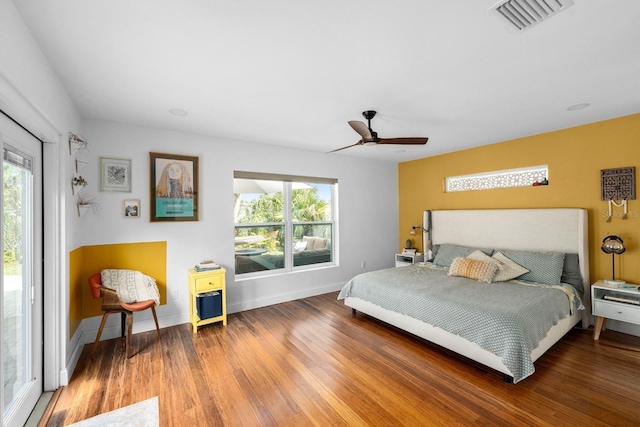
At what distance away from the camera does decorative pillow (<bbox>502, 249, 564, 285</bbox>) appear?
3.46 metres

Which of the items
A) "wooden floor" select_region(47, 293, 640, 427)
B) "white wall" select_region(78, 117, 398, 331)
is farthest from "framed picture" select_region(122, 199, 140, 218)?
"wooden floor" select_region(47, 293, 640, 427)

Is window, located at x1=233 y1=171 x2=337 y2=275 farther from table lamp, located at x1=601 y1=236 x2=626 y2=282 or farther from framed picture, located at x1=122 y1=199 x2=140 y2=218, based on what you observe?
table lamp, located at x1=601 y1=236 x2=626 y2=282

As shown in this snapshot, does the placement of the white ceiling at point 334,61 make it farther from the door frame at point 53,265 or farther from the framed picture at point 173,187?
the door frame at point 53,265

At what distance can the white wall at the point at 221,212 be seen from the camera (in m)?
3.33

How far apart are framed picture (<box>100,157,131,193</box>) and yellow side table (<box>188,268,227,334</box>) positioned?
1305mm

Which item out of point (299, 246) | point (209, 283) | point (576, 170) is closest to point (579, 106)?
point (576, 170)

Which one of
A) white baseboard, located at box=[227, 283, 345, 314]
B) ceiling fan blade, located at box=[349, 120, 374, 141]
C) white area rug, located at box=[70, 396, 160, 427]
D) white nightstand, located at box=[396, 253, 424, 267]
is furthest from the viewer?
white nightstand, located at box=[396, 253, 424, 267]

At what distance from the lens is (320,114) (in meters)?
3.13

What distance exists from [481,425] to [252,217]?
358cm

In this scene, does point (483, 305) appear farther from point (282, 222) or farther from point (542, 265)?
point (282, 222)

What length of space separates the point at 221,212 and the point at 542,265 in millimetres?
4238

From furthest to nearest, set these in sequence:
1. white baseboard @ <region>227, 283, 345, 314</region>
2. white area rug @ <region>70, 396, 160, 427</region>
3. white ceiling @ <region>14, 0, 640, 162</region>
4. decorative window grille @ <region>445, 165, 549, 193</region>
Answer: white baseboard @ <region>227, 283, 345, 314</region> → decorative window grille @ <region>445, 165, 549, 193</region> → white area rug @ <region>70, 396, 160, 427</region> → white ceiling @ <region>14, 0, 640, 162</region>

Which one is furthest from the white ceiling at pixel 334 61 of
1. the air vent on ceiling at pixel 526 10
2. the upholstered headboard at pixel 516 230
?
the upholstered headboard at pixel 516 230

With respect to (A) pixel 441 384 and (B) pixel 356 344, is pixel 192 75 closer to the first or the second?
(B) pixel 356 344
